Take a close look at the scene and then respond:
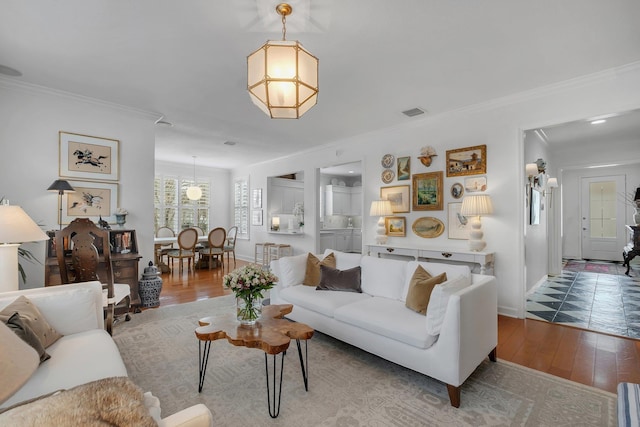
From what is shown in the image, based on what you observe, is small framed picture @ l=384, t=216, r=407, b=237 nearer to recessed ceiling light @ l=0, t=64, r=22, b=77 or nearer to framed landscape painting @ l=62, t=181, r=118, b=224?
framed landscape painting @ l=62, t=181, r=118, b=224

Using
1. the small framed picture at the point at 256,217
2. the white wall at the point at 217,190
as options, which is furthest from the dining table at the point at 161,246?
the white wall at the point at 217,190

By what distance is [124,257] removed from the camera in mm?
3779

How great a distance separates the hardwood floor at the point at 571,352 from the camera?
2404 mm

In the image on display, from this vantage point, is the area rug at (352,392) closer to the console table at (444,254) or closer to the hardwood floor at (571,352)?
the hardwood floor at (571,352)

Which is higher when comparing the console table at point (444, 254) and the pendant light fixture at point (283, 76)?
the pendant light fixture at point (283, 76)

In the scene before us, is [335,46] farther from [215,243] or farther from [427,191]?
[215,243]

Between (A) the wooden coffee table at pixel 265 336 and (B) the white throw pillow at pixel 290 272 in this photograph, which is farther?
(B) the white throw pillow at pixel 290 272

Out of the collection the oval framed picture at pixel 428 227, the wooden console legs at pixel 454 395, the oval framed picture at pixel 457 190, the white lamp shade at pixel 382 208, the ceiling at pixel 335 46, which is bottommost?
the wooden console legs at pixel 454 395

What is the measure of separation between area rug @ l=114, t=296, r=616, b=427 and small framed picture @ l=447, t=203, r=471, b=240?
1.98 meters

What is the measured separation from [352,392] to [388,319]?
1.93ft

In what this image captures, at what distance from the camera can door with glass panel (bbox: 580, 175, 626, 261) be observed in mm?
7742

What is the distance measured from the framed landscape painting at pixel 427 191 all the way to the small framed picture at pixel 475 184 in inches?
14.6

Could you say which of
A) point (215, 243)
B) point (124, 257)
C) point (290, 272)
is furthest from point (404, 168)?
point (215, 243)

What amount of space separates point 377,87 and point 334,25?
4.22 ft
